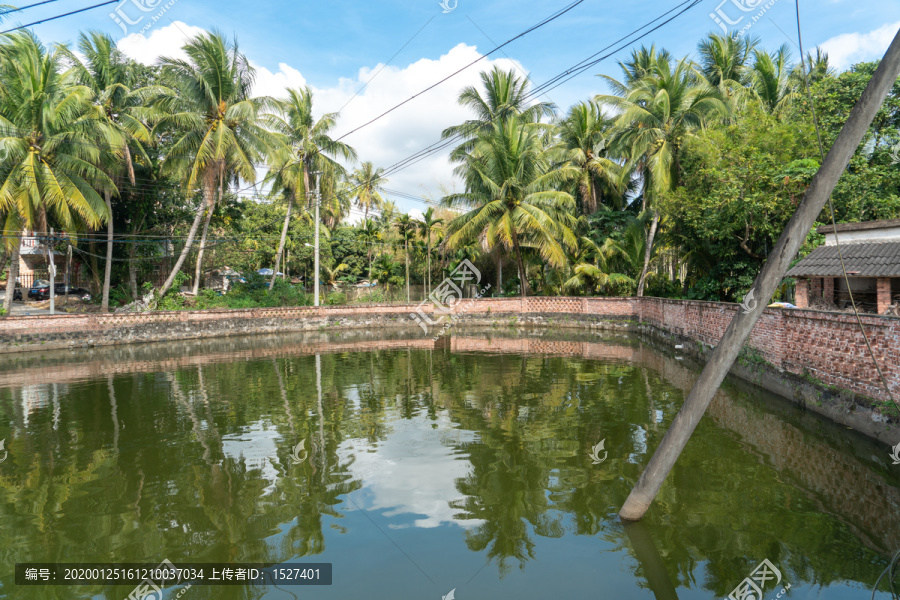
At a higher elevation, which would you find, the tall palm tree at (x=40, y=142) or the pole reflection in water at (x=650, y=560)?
the tall palm tree at (x=40, y=142)

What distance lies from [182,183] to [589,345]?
1912 cm

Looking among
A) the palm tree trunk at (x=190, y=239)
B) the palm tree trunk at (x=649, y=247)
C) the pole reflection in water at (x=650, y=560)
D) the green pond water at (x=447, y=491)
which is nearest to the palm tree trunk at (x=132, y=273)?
the palm tree trunk at (x=190, y=239)

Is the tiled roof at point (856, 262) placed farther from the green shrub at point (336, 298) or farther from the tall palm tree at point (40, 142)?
the tall palm tree at point (40, 142)

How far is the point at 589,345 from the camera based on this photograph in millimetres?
17250

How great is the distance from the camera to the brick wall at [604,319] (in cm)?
685

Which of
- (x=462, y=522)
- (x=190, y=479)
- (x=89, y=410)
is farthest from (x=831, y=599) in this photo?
(x=89, y=410)

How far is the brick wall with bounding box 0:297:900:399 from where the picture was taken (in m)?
6.85

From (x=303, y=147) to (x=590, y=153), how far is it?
Result: 14286mm

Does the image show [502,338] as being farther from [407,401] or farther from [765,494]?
[765,494]

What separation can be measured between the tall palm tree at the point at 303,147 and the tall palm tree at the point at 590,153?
11.0 meters

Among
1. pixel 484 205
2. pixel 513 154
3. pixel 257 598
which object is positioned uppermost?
pixel 513 154

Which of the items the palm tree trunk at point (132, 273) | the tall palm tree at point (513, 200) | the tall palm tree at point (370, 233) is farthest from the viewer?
the tall palm tree at point (370, 233)

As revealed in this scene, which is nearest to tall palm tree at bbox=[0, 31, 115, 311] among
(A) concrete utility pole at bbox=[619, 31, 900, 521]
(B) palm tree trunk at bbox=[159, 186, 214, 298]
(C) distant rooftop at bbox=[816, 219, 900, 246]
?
(B) palm tree trunk at bbox=[159, 186, 214, 298]

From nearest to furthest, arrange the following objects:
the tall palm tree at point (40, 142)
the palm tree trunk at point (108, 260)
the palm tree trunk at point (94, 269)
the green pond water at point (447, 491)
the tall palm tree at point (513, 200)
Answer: the green pond water at point (447, 491)
the tall palm tree at point (40, 142)
the palm tree trunk at point (108, 260)
the tall palm tree at point (513, 200)
the palm tree trunk at point (94, 269)
